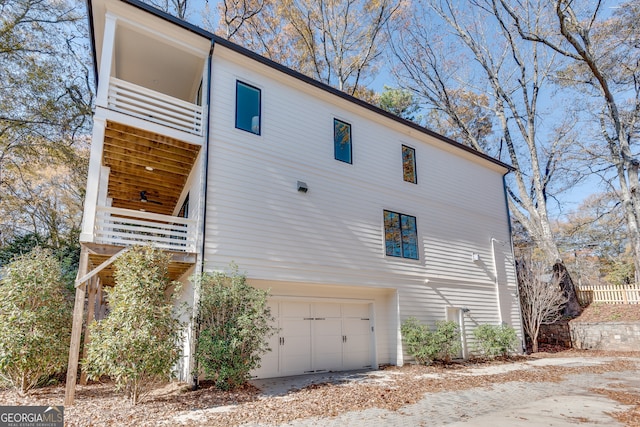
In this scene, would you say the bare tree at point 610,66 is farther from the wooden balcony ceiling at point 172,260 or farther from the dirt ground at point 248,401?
the wooden balcony ceiling at point 172,260

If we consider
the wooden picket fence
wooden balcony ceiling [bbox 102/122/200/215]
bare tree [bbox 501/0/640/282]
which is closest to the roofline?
wooden balcony ceiling [bbox 102/122/200/215]

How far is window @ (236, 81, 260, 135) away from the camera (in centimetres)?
956

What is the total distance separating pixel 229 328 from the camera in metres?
7.54

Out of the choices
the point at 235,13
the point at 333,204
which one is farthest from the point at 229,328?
the point at 235,13

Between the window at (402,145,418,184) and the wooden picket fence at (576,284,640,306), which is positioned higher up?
the window at (402,145,418,184)

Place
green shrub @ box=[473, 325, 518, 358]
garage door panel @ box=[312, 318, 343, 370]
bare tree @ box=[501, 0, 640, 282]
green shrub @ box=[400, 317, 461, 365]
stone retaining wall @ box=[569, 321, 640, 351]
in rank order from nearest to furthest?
garage door panel @ box=[312, 318, 343, 370], green shrub @ box=[400, 317, 461, 365], green shrub @ box=[473, 325, 518, 358], stone retaining wall @ box=[569, 321, 640, 351], bare tree @ box=[501, 0, 640, 282]

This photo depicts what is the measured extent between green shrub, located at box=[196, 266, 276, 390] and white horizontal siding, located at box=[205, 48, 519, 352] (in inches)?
28.7

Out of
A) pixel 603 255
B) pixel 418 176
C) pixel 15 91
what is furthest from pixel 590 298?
pixel 15 91

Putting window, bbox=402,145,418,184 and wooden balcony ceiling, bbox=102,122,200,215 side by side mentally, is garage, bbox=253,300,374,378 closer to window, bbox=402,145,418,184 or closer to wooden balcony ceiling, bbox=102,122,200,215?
wooden balcony ceiling, bbox=102,122,200,215

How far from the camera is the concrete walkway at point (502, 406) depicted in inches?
215

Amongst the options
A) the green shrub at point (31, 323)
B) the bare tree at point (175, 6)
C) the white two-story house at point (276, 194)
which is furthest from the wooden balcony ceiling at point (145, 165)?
the bare tree at point (175, 6)

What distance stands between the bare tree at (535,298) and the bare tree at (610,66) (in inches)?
260

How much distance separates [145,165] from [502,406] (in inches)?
369

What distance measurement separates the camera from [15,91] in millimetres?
14188
